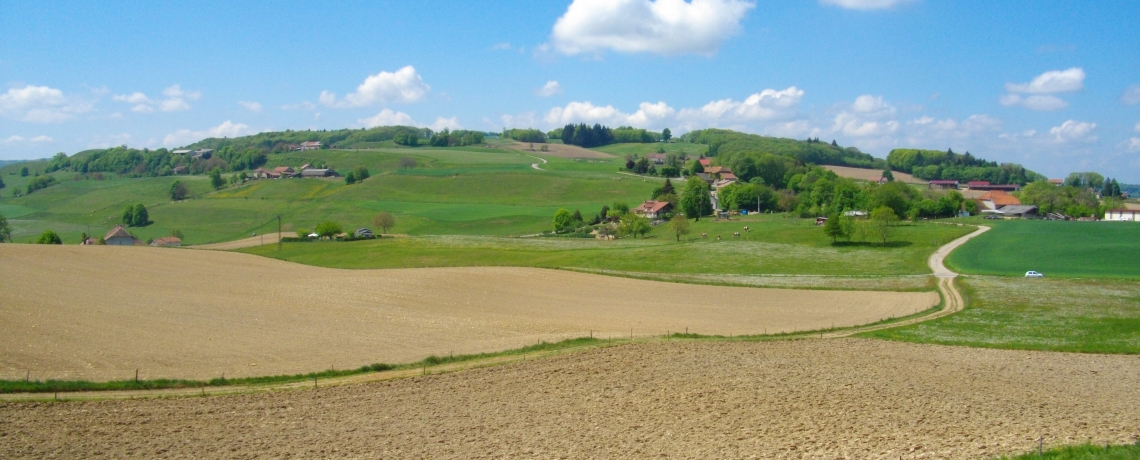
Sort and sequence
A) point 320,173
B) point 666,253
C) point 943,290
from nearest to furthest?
1. point 943,290
2. point 666,253
3. point 320,173

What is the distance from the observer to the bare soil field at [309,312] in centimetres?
2636

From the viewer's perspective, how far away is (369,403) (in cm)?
2144

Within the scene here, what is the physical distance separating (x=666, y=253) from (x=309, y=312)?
1638 inches

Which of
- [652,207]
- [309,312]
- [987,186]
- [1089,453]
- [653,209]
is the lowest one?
[309,312]

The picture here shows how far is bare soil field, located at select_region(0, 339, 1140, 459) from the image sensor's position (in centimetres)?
1722

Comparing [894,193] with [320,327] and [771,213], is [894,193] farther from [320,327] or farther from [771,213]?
[320,327]

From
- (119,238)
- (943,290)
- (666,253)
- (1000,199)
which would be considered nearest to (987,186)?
(1000,199)

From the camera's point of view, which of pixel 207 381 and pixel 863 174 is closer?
pixel 207 381

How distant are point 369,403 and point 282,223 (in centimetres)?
8984

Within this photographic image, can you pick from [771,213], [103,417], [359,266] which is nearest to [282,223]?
[359,266]

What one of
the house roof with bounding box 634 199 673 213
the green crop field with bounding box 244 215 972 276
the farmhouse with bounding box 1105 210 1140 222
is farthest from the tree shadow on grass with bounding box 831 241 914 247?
the farmhouse with bounding box 1105 210 1140 222

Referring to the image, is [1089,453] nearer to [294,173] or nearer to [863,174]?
[294,173]

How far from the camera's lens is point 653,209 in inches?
4491

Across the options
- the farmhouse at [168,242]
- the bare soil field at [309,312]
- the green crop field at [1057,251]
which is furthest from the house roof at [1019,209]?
the farmhouse at [168,242]
